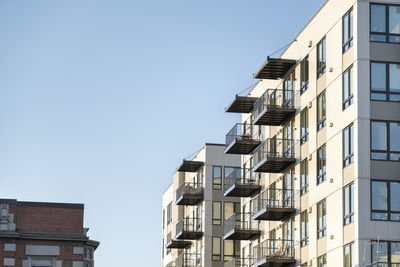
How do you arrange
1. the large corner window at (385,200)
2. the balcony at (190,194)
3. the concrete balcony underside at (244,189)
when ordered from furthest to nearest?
the balcony at (190,194) → the concrete balcony underside at (244,189) → the large corner window at (385,200)

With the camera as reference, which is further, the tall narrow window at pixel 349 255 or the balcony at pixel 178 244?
the balcony at pixel 178 244

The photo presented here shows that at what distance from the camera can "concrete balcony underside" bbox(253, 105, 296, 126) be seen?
51.2m

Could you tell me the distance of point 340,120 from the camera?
4397 cm

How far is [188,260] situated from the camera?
7638cm

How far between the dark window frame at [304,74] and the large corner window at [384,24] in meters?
6.55

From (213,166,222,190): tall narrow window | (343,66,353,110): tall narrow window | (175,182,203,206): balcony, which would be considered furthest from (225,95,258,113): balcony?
(343,66,353,110): tall narrow window

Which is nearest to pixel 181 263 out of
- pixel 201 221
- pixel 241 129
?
pixel 201 221

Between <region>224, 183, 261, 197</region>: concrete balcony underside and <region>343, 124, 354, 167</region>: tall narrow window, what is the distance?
14.7 meters

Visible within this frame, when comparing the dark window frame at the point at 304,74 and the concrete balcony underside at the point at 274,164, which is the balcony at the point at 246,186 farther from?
the dark window frame at the point at 304,74

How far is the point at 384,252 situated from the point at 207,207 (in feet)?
109

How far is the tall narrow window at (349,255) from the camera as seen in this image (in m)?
41.6

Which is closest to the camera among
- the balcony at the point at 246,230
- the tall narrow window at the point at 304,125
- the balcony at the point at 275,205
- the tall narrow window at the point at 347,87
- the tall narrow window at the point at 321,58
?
the tall narrow window at the point at 347,87

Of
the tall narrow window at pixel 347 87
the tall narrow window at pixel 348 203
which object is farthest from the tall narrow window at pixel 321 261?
the tall narrow window at pixel 347 87

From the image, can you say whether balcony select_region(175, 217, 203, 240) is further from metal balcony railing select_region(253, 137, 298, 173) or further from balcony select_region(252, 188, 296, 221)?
metal balcony railing select_region(253, 137, 298, 173)
